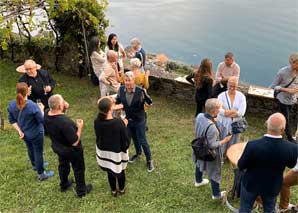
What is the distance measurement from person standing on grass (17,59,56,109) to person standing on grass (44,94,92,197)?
1483 mm

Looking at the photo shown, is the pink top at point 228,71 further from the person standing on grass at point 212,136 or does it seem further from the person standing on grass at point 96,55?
the person standing on grass at point 96,55

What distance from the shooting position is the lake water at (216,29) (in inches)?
465

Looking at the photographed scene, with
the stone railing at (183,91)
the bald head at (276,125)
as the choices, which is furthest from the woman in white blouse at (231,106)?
the stone railing at (183,91)

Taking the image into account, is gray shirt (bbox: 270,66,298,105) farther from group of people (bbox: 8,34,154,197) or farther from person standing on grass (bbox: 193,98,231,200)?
group of people (bbox: 8,34,154,197)

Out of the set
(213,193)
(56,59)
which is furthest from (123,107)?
(56,59)

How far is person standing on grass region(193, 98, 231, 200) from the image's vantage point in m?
3.97

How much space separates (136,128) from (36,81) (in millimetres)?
1846

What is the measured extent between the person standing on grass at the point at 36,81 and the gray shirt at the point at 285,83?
3.59m

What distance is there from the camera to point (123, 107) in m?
4.83

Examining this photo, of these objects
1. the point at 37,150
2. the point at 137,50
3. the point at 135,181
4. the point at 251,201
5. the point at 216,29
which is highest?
the point at 137,50

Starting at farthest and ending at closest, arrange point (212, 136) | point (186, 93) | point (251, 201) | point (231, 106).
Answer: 1. point (186, 93)
2. point (231, 106)
3. point (212, 136)
4. point (251, 201)

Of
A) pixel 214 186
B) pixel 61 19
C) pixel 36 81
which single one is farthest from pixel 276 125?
pixel 61 19

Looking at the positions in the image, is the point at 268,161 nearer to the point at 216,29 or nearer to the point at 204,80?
the point at 204,80

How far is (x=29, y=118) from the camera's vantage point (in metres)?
4.58
